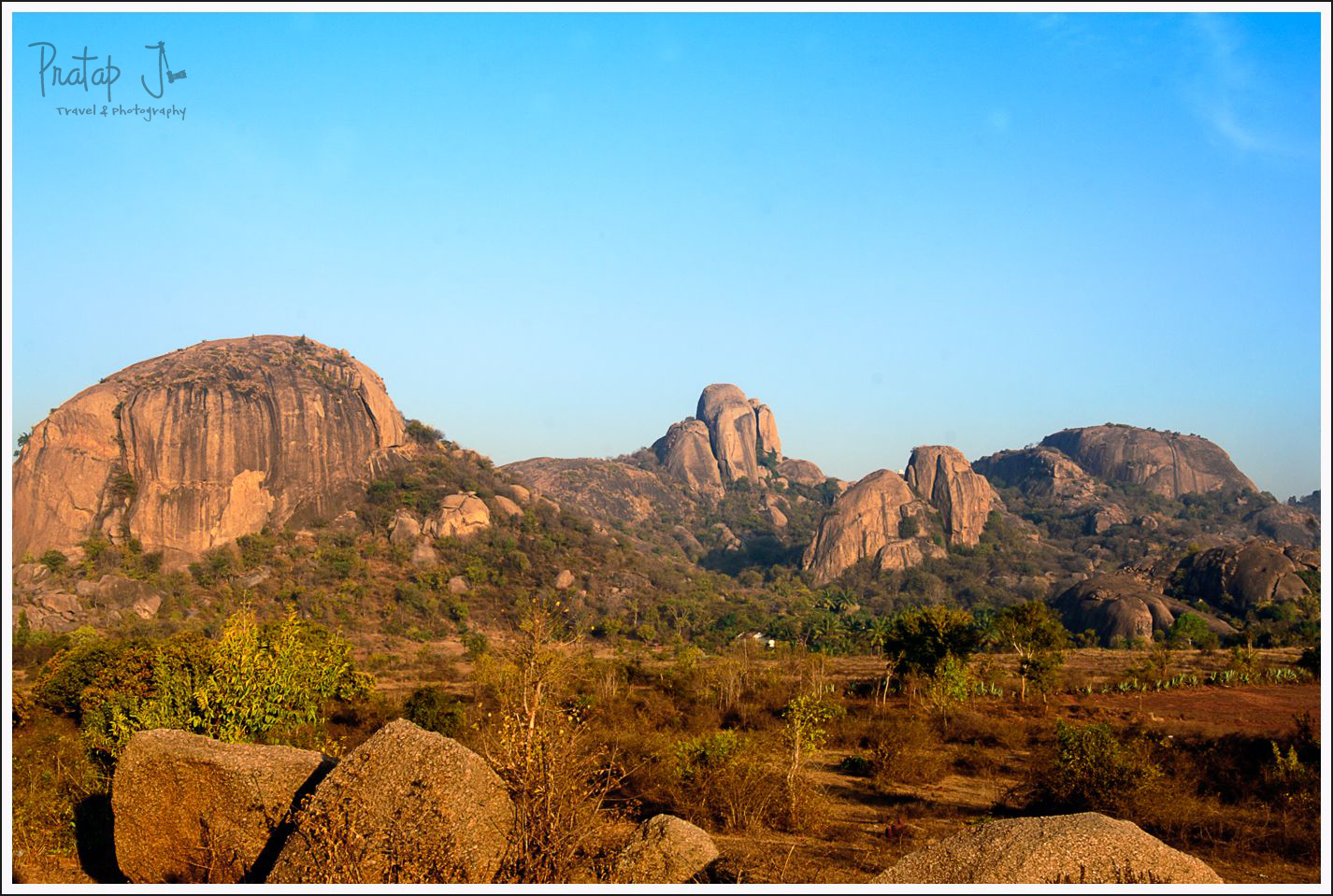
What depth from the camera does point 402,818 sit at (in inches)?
307

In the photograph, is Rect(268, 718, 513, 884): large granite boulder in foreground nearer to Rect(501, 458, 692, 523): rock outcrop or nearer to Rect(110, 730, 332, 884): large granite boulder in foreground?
Rect(110, 730, 332, 884): large granite boulder in foreground

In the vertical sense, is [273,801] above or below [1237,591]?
above

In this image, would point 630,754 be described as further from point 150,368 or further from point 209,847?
point 150,368

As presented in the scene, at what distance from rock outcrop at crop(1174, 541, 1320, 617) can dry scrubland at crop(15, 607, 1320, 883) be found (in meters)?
28.9

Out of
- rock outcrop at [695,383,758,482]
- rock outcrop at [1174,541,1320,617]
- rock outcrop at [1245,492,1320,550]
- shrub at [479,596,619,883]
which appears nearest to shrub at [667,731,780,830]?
shrub at [479,596,619,883]

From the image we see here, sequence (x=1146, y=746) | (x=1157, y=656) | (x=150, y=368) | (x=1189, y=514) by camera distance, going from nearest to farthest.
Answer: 1. (x=1146, y=746)
2. (x=1157, y=656)
3. (x=150, y=368)
4. (x=1189, y=514)

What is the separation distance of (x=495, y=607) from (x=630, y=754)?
4126 centimetres

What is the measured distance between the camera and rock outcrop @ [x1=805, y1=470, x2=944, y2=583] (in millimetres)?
86250

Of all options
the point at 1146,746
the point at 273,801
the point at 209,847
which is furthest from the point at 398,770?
the point at 1146,746

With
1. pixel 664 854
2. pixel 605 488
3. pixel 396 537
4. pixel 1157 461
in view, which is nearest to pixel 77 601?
pixel 396 537

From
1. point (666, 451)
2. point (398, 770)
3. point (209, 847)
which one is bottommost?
point (209, 847)

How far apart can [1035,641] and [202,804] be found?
27750mm

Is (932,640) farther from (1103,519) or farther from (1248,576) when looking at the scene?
(1103,519)

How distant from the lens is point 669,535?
10962 centimetres
